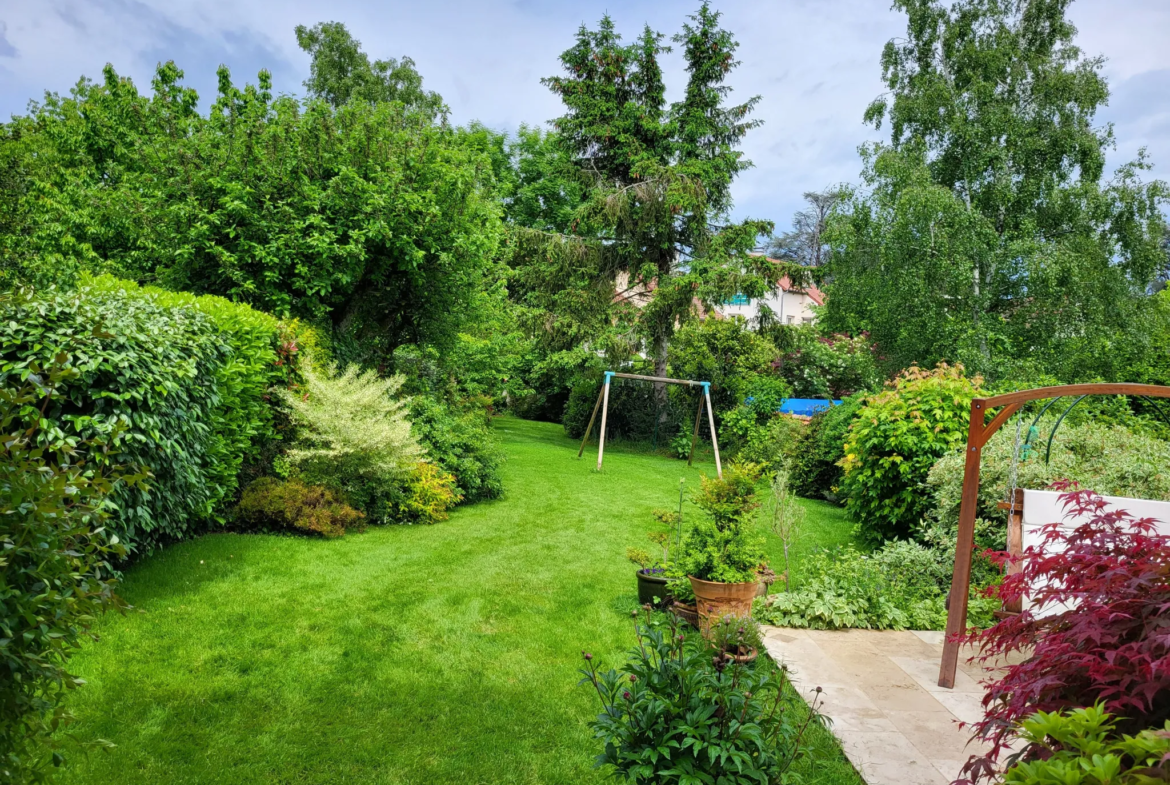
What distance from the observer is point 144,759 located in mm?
3072

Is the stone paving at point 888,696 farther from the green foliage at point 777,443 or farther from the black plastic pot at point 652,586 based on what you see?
the green foliage at point 777,443

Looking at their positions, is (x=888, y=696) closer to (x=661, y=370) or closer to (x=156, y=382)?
(x=156, y=382)

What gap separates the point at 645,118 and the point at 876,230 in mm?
7674

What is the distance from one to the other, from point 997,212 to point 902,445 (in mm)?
10758

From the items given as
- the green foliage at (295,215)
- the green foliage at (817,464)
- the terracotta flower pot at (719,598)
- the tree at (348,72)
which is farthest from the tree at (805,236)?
the terracotta flower pot at (719,598)

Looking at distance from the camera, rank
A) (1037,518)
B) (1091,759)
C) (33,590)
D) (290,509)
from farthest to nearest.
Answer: (290,509), (1037,518), (33,590), (1091,759)

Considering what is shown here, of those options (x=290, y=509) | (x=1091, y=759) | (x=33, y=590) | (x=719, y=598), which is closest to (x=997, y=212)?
(x=719, y=598)

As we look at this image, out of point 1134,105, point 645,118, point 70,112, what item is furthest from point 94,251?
point 1134,105

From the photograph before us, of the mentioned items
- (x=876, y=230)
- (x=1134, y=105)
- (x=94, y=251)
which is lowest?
(x=94, y=251)

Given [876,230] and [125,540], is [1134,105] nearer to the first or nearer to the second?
[876,230]

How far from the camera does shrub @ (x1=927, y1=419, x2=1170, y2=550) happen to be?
5.97 m

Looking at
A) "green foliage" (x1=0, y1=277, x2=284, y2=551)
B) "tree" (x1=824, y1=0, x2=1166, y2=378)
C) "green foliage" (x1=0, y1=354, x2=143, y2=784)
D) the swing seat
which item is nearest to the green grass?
"green foliage" (x1=0, y1=277, x2=284, y2=551)

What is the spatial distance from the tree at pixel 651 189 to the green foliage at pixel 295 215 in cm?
690

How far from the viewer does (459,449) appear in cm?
939
